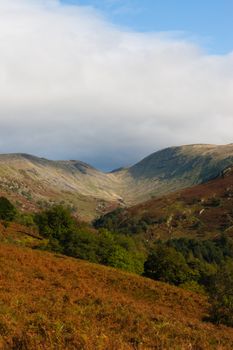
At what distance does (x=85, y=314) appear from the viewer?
17469 millimetres

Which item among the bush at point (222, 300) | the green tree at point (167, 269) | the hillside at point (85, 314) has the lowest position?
the green tree at point (167, 269)

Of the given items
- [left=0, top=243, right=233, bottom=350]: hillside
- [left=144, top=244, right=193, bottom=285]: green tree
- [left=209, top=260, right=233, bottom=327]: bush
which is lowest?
[left=144, top=244, right=193, bottom=285]: green tree

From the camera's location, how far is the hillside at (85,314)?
11555 mm

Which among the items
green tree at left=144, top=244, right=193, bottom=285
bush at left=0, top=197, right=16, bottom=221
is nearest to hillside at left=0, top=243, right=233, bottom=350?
green tree at left=144, top=244, right=193, bottom=285

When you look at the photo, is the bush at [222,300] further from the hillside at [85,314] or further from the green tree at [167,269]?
the green tree at [167,269]

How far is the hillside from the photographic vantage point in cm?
1155

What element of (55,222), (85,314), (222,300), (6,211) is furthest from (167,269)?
(85,314)

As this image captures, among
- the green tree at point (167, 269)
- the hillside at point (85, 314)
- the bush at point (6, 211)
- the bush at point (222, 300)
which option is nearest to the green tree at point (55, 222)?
the bush at point (6, 211)

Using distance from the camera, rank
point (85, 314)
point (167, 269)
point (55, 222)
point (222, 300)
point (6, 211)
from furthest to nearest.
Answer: point (6, 211) → point (55, 222) → point (167, 269) → point (222, 300) → point (85, 314)

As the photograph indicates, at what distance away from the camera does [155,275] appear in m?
72.3

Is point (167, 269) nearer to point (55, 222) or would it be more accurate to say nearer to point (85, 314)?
point (55, 222)

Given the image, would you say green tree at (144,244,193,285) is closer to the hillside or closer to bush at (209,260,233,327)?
the hillside

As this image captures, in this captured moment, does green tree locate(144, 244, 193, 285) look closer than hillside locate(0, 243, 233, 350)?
No

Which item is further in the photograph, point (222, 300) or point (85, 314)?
point (222, 300)
